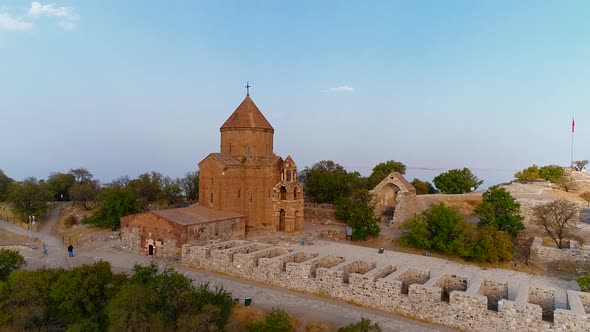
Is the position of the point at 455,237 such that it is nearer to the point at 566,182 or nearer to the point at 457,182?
the point at 457,182

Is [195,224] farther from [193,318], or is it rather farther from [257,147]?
[193,318]

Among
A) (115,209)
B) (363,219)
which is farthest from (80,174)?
(363,219)

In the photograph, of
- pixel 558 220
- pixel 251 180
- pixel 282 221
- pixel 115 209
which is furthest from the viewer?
pixel 115 209

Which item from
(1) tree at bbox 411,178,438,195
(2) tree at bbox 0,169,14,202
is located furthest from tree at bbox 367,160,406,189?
(2) tree at bbox 0,169,14,202

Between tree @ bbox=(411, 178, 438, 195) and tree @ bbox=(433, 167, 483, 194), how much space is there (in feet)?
5.42

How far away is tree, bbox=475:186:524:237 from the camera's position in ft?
75.9

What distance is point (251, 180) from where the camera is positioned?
27500 millimetres

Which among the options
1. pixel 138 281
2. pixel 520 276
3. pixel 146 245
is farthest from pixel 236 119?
pixel 520 276

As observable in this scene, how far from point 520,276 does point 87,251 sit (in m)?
25.2

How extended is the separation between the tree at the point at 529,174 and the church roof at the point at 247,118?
119 feet

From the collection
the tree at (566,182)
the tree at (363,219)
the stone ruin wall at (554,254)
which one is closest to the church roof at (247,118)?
the tree at (363,219)

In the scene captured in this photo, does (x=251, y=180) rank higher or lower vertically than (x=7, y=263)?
higher

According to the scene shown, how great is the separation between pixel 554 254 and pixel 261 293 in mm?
16238

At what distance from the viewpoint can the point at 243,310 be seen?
14648mm
